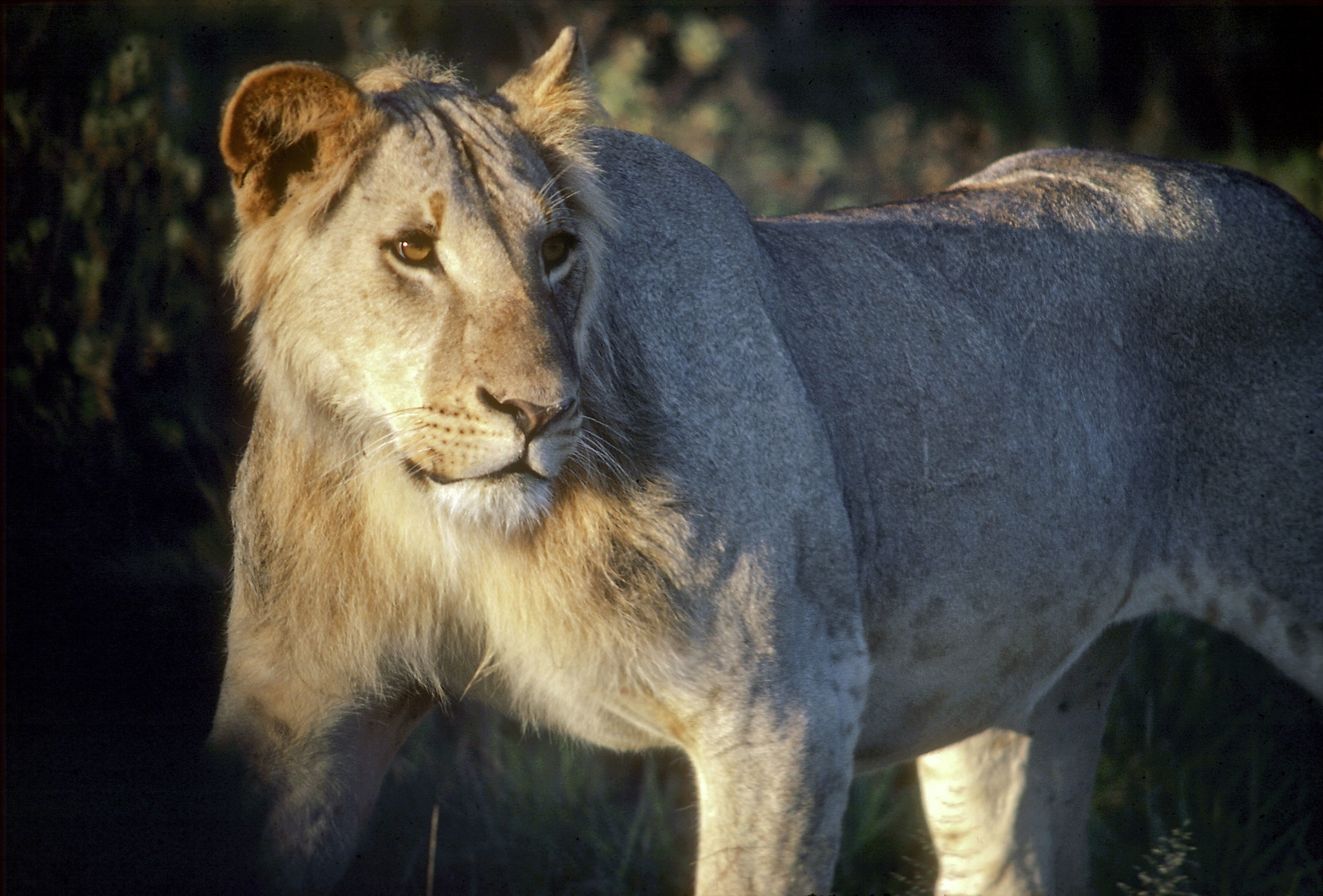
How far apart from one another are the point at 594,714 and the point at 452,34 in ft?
16.8

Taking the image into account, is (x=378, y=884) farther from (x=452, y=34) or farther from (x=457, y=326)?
(x=452, y=34)

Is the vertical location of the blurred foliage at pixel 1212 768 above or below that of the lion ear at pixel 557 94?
below

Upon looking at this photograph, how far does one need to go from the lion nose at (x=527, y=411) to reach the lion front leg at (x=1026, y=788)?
2.22m

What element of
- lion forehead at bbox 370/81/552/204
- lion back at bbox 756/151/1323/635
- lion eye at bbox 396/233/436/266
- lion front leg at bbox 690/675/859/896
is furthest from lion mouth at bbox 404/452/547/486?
lion back at bbox 756/151/1323/635

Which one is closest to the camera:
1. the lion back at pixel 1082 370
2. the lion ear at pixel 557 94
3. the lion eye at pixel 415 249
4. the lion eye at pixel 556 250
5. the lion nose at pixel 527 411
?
the lion nose at pixel 527 411

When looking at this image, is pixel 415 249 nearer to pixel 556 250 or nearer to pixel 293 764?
pixel 556 250

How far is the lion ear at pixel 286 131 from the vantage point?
2277 millimetres

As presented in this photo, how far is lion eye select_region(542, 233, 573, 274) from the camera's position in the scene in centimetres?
245

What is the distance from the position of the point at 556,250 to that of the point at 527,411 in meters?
0.41

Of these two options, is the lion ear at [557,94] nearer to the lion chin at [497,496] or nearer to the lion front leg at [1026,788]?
the lion chin at [497,496]

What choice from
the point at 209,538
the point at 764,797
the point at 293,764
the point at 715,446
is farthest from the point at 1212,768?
the point at 209,538

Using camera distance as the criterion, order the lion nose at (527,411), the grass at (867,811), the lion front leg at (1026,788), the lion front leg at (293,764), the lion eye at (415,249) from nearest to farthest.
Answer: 1. the lion nose at (527,411)
2. the lion eye at (415,249)
3. the lion front leg at (293,764)
4. the lion front leg at (1026,788)
5. the grass at (867,811)

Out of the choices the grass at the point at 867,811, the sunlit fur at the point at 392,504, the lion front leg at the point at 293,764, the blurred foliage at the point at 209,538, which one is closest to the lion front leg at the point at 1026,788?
the grass at the point at 867,811

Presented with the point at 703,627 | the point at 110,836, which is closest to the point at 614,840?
the point at 110,836
